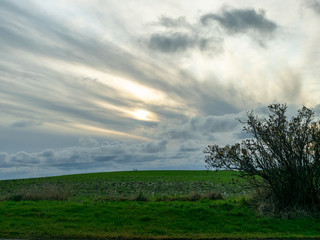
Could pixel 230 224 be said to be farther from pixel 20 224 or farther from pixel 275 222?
pixel 20 224

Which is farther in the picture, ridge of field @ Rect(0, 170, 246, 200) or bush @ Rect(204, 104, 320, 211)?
ridge of field @ Rect(0, 170, 246, 200)

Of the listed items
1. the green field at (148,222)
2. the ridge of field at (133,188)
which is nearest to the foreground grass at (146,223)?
the green field at (148,222)

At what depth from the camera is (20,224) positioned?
1452cm

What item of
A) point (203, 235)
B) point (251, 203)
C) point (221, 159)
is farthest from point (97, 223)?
point (251, 203)

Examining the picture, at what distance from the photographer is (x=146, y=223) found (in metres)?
15.2

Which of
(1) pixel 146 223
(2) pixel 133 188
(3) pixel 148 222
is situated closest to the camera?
(1) pixel 146 223

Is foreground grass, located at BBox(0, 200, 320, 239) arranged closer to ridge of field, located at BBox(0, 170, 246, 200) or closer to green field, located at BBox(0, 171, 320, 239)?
green field, located at BBox(0, 171, 320, 239)

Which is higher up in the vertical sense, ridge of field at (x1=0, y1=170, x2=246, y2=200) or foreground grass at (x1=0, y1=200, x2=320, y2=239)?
ridge of field at (x1=0, y1=170, x2=246, y2=200)

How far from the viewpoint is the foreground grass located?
515 inches

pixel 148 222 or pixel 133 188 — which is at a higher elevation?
pixel 133 188

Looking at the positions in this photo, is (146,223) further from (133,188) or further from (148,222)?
(133,188)

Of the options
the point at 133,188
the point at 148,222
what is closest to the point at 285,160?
the point at 148,222

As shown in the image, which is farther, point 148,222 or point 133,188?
point 133,188

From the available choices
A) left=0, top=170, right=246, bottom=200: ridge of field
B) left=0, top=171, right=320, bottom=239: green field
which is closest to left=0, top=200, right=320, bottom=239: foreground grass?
left=0, top=171, right=320, bottom=239: green field
